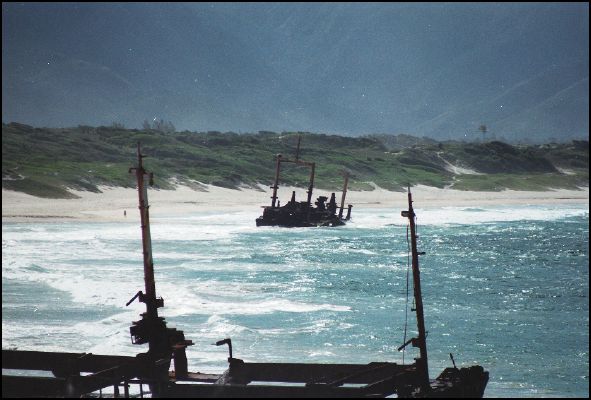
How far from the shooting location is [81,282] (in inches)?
1115

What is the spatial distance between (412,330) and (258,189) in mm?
65507

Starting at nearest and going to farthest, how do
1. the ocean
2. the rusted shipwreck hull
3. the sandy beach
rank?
1. the rusted shipwreck hull
2. the ocean
3. the sandy beach

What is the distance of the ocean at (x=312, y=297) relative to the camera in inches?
767

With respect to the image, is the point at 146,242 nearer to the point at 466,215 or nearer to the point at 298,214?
the point at 298,214

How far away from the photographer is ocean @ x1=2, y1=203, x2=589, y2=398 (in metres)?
19.5

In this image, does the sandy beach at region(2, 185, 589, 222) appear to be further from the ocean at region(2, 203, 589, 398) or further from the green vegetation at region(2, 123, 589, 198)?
the ocean at region(2, 203, 589, 398)

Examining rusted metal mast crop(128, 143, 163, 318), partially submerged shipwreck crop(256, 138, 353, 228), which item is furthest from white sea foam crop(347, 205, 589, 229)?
rusted metal mast crop(128, 143, 163, 318)

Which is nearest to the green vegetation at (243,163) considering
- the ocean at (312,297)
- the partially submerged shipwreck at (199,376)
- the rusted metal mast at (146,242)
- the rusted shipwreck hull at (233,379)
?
the ocean at (312,297)

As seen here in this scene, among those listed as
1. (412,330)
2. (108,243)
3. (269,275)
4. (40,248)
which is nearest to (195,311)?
(412,330)

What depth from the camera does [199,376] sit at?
511 inches

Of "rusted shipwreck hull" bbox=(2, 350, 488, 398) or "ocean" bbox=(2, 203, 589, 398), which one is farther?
"ocean" bbox=(2, 203, 589, 398)

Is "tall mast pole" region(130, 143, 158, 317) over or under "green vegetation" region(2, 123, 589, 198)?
under

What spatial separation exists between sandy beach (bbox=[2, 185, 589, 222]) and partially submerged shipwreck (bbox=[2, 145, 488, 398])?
4110 cm

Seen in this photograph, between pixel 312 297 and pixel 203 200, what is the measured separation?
50.4m
